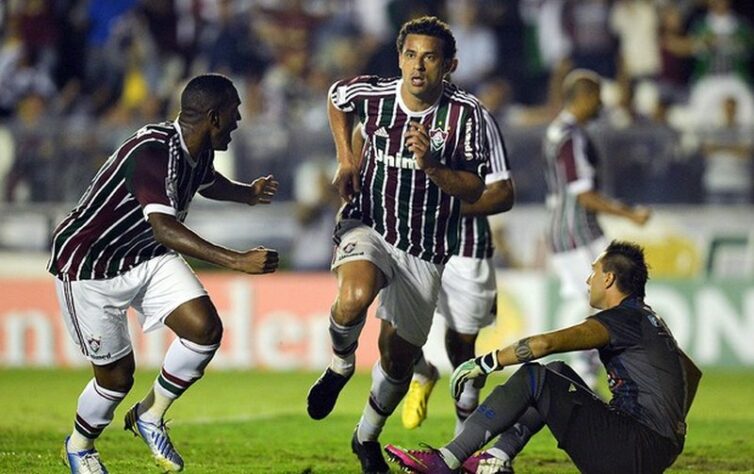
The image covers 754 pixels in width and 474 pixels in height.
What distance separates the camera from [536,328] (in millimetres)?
14781

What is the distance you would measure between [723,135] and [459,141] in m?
7.71

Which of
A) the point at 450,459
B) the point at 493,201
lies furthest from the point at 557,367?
the point at 493,201

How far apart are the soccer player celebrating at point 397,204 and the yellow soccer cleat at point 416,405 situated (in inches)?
32.2

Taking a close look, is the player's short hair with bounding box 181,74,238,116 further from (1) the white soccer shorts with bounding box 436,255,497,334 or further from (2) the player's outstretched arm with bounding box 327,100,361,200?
(1) the white soccer shorts with bounding box 436,255,497,334

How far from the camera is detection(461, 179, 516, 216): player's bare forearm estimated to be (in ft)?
28.0

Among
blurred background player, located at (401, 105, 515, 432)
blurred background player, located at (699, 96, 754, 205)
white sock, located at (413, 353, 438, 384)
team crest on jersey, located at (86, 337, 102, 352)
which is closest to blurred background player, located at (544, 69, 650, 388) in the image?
blurred background player, located at (401, 105, 515, 432)

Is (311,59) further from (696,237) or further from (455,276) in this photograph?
(455,276)

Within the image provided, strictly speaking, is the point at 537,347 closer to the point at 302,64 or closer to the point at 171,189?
the point at 171,189

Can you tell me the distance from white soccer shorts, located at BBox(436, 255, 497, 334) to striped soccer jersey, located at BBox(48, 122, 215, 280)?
237 centimetres

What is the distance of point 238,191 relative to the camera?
807 centimetres

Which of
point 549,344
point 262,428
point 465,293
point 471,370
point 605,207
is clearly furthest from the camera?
point 605,207

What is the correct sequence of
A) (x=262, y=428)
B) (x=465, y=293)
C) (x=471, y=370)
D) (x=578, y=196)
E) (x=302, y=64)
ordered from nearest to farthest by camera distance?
1. (x=471, y=370)
2. (x=465, y=293)
3. (x=262, y=428)
4. (x=578, y=196)
5. (x=302, y=64)

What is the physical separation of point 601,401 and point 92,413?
269 cm

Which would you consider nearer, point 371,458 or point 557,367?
point 557,367
